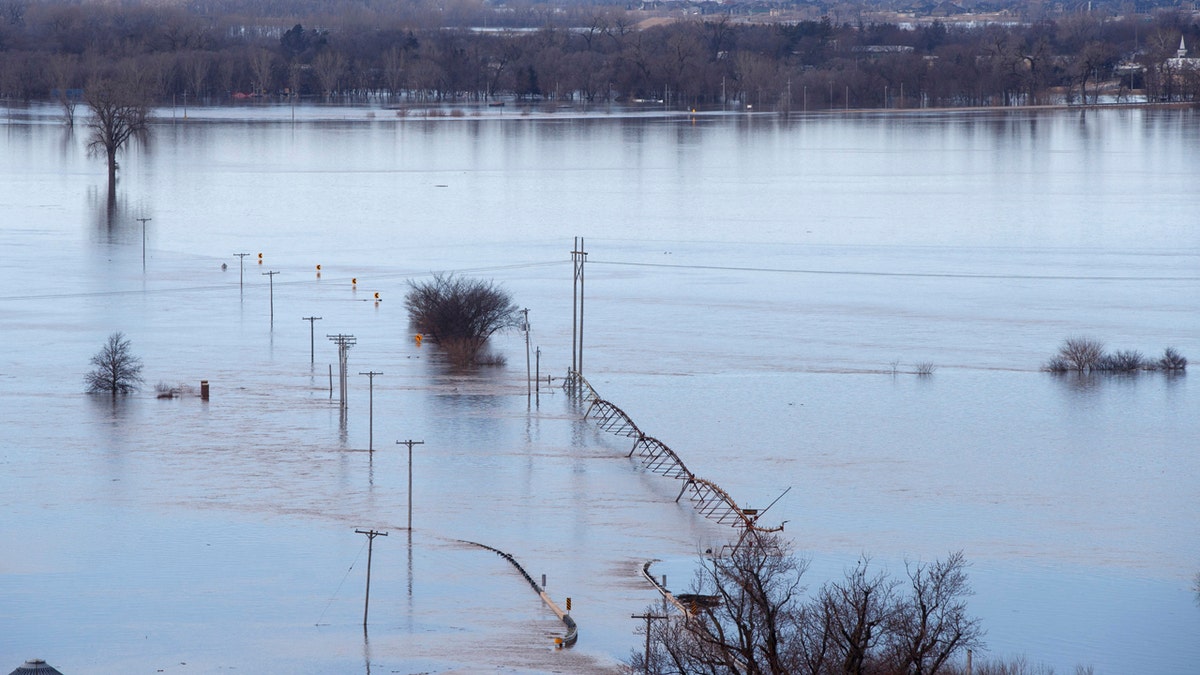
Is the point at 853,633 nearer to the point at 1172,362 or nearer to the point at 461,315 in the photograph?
the point at 1172,362

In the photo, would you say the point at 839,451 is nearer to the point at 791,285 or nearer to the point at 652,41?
the point at 791,285

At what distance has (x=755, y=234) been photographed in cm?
3503

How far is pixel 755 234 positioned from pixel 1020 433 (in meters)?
17.3

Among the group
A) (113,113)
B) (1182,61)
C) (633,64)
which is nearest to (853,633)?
(113,113)

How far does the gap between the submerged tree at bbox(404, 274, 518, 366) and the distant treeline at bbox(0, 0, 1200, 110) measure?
52384 millimetres

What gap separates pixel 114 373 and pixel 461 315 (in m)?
4.94

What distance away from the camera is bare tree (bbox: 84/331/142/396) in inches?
779

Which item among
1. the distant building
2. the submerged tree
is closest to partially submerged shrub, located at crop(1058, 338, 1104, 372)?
the submerged tree

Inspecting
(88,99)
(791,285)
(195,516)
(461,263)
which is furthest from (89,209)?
(195,516)

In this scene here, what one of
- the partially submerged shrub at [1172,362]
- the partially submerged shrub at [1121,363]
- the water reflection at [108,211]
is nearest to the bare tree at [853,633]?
the partially submerged shrub at [1121,363]

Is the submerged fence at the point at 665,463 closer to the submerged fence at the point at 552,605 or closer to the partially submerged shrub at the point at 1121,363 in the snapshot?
the submerged fence at the point at 552,605

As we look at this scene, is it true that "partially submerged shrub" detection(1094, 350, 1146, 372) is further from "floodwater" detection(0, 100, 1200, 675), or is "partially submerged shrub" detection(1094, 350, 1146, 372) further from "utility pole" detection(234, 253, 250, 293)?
"utility pole" detection(234, 253, 250, 293)

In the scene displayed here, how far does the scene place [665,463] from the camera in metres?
16.6

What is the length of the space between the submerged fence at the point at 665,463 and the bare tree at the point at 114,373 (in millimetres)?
5122
